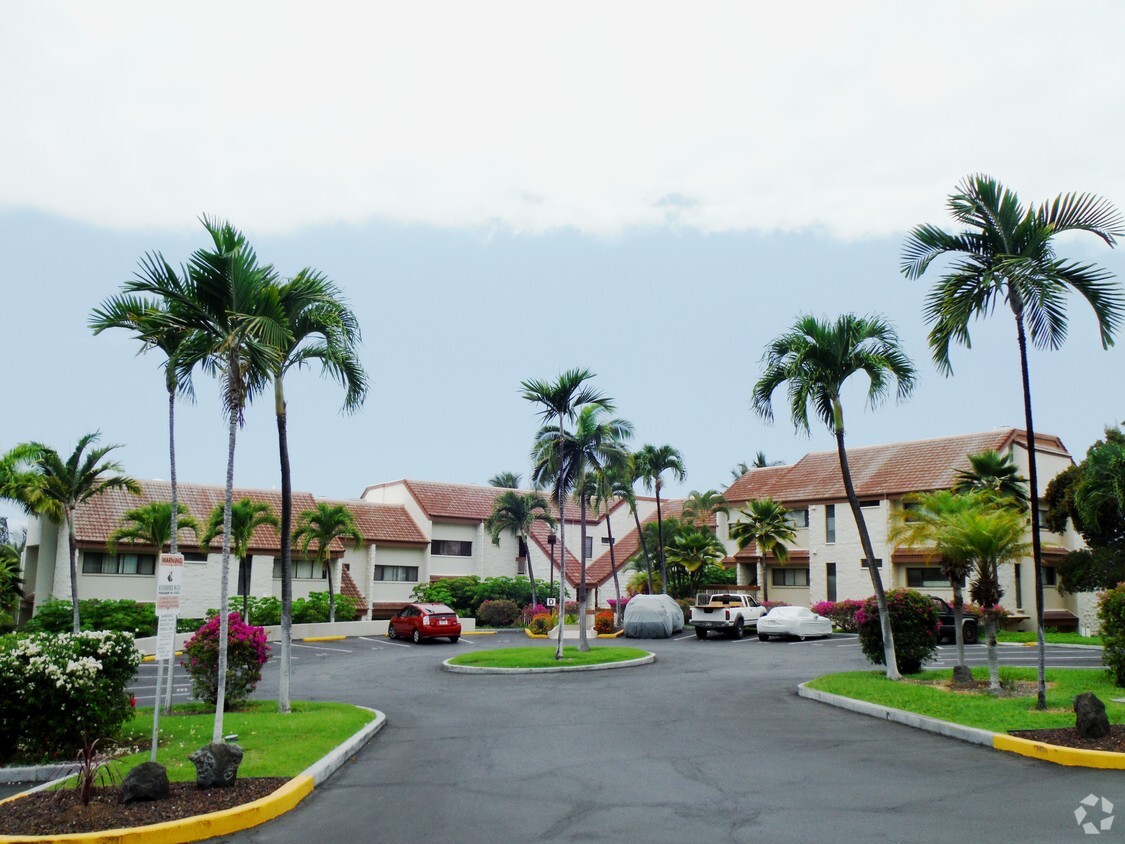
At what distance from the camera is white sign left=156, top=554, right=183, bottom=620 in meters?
10.7

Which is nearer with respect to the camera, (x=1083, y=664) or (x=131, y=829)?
(x=131, y=829)

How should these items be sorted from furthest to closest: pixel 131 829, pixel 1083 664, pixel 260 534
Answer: pixel 260 534
pixel 1083 664
pixel 131 829

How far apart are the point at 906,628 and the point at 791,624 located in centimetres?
1394

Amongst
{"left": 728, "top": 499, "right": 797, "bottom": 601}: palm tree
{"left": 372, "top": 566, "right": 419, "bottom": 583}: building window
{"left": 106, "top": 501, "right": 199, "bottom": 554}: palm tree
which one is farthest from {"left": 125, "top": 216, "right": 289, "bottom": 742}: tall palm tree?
{"left": 372, "top": 566, "right": 419, "bottom": 583}: building window

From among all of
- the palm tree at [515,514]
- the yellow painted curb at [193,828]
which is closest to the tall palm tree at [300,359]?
the yellow painted curb at [193,828]

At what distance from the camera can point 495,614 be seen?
4628cm

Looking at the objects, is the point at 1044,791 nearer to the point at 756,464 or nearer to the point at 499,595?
the point at 499,595

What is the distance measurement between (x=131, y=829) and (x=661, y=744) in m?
6.88

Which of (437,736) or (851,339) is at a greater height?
(851,339)

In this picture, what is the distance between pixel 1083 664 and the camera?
23.5 m

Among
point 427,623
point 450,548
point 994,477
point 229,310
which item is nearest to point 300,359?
point 229,310

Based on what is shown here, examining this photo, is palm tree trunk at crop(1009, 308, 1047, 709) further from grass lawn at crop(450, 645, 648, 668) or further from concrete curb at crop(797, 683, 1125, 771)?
grass lawn at crop(450, 645, 648, 668)

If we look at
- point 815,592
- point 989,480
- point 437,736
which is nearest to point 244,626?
point 437,736

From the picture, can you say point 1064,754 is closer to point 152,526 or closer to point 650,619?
point 650,619
